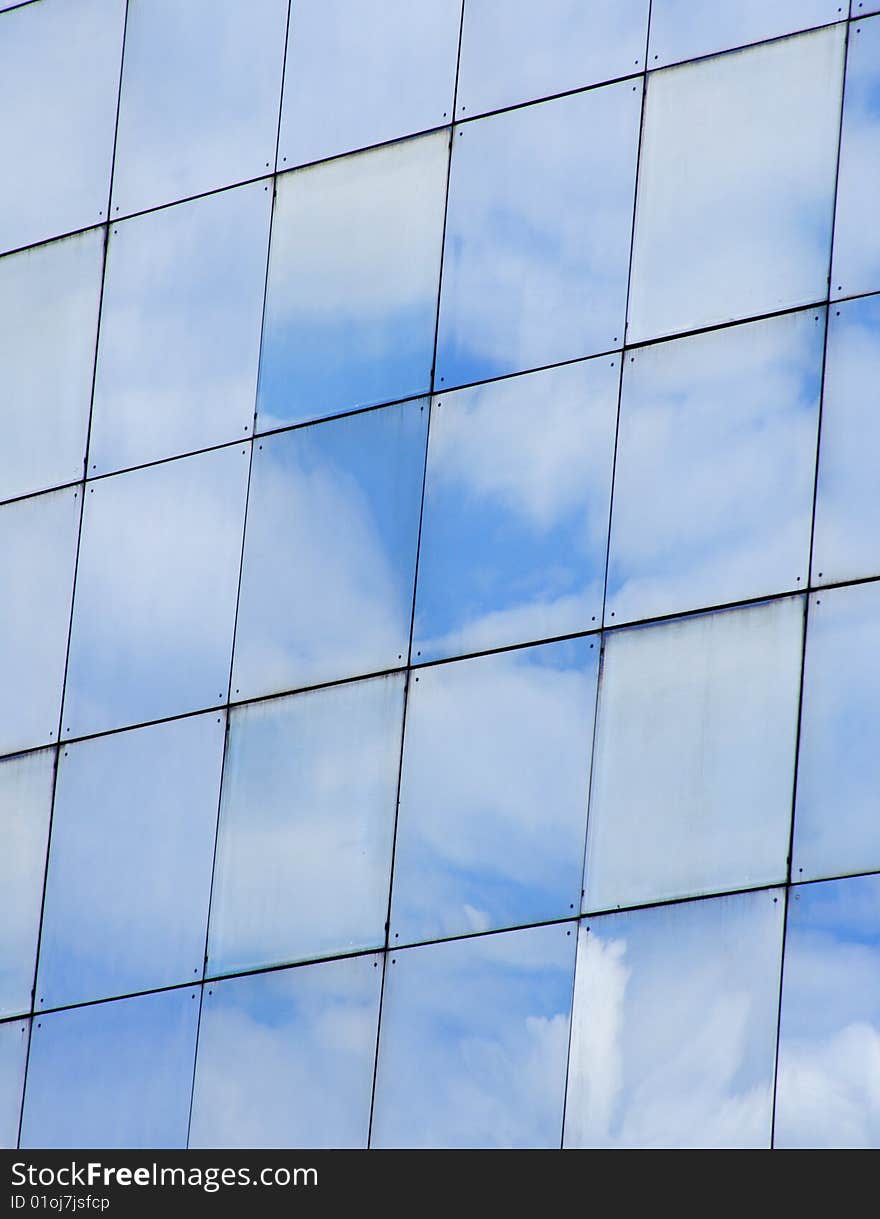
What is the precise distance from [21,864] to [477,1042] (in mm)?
4696

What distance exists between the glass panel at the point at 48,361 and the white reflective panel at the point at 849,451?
683 cm

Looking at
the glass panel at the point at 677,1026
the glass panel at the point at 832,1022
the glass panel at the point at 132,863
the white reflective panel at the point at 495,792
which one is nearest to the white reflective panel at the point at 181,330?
the glass panel at the point at 132,863

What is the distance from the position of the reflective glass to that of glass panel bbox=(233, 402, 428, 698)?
139 inches

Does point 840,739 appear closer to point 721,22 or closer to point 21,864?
point 721,22

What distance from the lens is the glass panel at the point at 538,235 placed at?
64.7ft

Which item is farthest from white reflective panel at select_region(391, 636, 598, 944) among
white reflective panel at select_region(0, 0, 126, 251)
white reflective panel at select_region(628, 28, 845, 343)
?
white reflective panel at select_region(0, 0, 126, 251)

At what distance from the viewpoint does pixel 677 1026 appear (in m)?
17.7

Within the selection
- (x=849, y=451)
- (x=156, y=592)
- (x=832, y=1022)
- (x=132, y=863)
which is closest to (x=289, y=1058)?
(x=132, y=863)

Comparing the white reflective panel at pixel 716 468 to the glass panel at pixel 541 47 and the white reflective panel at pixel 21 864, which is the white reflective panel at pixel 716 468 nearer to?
the glass panel at pixel 541 47

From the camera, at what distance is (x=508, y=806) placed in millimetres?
18906

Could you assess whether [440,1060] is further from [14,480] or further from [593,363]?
[14,480]
